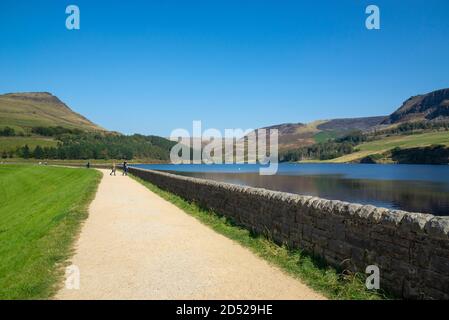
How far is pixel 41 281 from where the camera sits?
6988mm

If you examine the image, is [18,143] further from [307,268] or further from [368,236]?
[368,236]

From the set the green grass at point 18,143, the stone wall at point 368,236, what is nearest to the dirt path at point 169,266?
the stone wall at point 368,236

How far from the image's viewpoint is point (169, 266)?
26.6ft

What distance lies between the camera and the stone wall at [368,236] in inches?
209

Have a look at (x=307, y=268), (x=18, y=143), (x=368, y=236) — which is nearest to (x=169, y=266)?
(x=307, y=268)

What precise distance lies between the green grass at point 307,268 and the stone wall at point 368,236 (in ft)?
0.62

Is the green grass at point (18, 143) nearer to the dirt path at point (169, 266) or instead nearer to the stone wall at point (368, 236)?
the dirt path at point (169, 266)

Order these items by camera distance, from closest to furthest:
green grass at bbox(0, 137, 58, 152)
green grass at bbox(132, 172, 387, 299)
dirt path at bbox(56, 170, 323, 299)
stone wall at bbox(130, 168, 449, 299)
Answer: stone wall at bbox(130, 168, 449, 299)
green grass at bbox(132, 172, 387, 299)
dirt path at bbox(56, 170, 323, 299)
green grass at bbox(0, 137, 58, 152)

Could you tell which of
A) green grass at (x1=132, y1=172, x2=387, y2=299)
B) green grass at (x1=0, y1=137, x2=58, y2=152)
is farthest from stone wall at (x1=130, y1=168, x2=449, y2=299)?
green grass at (x1=0, y1=137, x2=58, y2=152)

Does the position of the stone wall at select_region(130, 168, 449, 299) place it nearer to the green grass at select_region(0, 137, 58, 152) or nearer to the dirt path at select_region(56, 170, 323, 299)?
the dirt path at select_region(56, 170, 323, 299)

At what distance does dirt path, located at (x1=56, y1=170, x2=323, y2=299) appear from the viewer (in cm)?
646

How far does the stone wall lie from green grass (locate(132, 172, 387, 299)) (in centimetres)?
19

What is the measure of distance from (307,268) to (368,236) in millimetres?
1478
